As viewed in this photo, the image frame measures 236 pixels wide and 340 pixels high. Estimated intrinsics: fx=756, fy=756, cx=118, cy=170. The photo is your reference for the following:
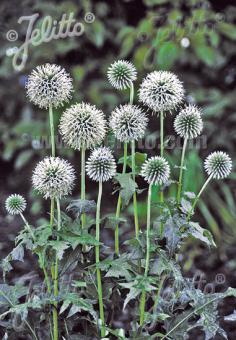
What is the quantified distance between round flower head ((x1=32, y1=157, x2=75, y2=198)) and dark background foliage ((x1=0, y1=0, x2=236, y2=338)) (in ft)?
7.13

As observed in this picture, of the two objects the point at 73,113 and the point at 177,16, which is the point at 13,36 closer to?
the point at 177,16

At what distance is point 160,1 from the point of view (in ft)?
16.4

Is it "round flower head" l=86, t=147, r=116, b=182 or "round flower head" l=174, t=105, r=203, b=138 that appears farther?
"round flower head" l=174, t=105, r=203, b=138

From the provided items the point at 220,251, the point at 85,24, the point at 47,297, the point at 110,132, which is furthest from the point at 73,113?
the point at 85,24

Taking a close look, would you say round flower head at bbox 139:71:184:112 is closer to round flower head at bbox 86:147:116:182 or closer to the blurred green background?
round flower head at bbox 86:147:116:182

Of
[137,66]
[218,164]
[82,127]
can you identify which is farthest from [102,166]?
[137,66]

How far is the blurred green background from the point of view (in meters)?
4.92

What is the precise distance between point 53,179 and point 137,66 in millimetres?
2571

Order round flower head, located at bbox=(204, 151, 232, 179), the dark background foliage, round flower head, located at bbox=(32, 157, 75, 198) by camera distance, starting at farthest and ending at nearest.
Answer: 1. the dark background foliage
2. round flower head, located at bbox=(204, 151, 232, 179)
3. round flower head, located at bbox=(32, 157, 75, 198)

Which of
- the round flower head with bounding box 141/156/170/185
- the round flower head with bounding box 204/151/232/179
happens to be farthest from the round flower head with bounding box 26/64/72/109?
the round flower head with bounding box 204/151/232/179

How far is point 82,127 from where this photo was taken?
8.30ft

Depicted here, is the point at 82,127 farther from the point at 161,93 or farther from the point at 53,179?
the point at 161,93

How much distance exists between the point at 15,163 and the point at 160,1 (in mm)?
1511

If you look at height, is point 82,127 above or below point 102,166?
above
